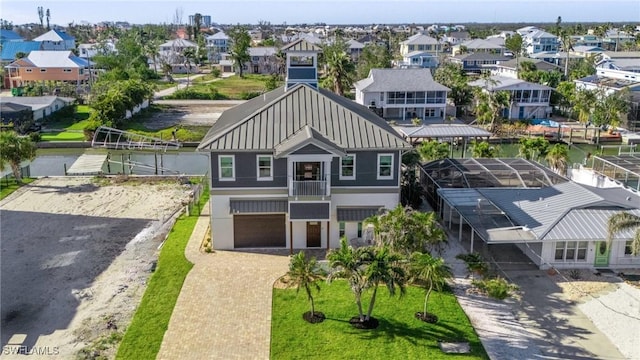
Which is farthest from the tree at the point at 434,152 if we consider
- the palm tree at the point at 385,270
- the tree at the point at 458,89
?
the tree at the point at 458,89

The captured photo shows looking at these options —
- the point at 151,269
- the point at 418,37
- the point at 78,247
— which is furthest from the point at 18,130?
the point at 418,37

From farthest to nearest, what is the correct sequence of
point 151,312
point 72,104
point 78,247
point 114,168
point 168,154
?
point 72,104
point 168,154
point 114,168
point 78,247
point 151,312

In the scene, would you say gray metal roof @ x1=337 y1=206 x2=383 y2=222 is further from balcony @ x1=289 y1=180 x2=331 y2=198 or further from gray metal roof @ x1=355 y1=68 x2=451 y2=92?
gray metal roof @ x1=355 y1=68 x2=451 y2=92

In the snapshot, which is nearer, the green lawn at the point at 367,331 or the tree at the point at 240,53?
the green lawn at the point at 367,331

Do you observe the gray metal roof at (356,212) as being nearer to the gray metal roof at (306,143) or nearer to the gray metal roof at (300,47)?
the gray metal roof at (306,143)

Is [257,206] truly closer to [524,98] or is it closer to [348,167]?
[348,167]

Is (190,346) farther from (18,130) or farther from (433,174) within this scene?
(18,130)

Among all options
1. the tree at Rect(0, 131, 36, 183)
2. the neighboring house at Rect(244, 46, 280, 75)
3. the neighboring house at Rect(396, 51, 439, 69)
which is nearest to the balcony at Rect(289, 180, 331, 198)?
the tree at Rect(0, 131, 36, 183)

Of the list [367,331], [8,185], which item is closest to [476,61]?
[8,185]
